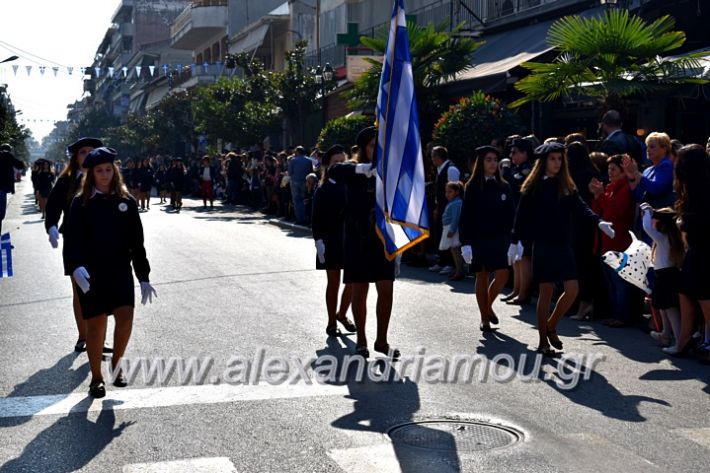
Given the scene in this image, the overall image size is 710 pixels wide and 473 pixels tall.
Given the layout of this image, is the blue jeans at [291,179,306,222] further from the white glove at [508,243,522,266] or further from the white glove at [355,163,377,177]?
the white glove at [355,163,377,177]

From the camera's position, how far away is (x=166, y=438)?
619cm

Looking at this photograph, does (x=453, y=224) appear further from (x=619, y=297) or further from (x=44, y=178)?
(x=44, y=178)

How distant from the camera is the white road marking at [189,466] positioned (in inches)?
219

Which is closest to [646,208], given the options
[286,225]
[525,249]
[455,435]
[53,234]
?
[525,249]

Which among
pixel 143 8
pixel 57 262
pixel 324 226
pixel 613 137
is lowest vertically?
pixel 57 262

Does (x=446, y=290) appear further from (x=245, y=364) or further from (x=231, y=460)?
(x=231, y=460)

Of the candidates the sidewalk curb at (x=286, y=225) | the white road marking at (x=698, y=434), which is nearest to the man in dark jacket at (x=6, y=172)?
the sidewalk curb at (x=286, y=225)

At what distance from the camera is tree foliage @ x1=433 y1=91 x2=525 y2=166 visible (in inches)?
690

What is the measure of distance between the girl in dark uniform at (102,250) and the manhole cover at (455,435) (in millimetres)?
2238

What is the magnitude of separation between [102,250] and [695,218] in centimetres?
461

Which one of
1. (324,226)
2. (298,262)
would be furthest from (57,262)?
(324,226)

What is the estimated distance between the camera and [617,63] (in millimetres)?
14695

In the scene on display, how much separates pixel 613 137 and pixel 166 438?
25.4 ft

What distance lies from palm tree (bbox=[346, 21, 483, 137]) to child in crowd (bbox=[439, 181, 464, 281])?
853 centimetres
